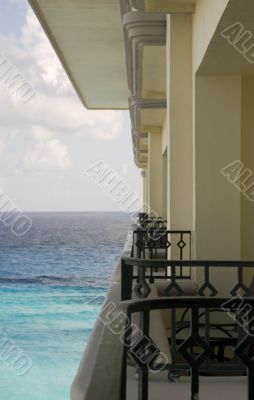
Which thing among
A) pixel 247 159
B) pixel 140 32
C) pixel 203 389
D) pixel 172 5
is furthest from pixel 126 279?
pixel 140 32

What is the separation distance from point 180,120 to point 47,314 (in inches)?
721

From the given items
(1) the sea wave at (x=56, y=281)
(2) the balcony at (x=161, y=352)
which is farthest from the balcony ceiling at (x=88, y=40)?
(1) the sea wave at (x=56, y=281)

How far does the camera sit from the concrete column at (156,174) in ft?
70.0

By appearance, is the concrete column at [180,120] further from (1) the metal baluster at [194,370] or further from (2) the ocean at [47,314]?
(2) the ocean at [47,314]

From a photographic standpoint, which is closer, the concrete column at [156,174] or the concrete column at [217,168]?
the concrete column at [217,168]

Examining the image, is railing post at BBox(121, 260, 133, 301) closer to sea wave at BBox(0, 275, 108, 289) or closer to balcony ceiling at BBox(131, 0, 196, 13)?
balcony ceiling at BBox(131, 0, 196, 13)

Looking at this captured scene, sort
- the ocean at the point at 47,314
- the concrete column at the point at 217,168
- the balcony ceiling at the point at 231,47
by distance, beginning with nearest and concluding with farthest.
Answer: the balcony ceiling at the point at 231,47, the concrete column at the point at 217,168, the ocean at the point at 47,314

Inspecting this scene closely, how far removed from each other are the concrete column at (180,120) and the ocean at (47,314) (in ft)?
26.8

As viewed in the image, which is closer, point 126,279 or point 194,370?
point 194,370

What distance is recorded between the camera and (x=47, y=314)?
86.8 ft

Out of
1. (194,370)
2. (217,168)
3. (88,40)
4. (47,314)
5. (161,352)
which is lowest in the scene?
(47,314)

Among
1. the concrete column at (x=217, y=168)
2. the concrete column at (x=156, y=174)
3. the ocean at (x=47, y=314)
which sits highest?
the concrete column at (x=156, y=174)

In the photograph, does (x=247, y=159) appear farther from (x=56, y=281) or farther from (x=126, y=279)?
(x=56, y=281)

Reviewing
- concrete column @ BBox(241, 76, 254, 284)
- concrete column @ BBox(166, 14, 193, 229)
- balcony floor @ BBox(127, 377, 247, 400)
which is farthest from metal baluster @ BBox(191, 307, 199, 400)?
concrete column @ BBox(166, 14, 193, 229)
